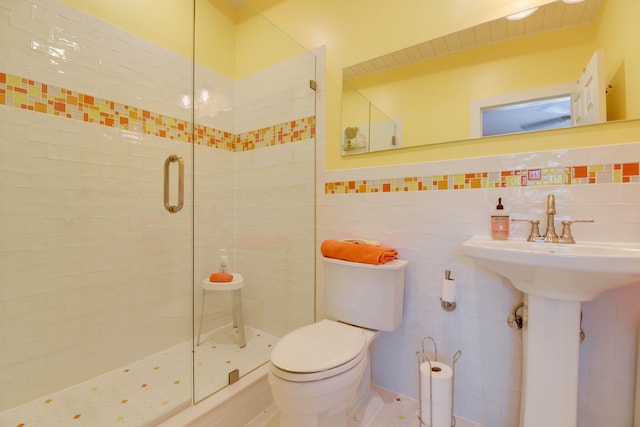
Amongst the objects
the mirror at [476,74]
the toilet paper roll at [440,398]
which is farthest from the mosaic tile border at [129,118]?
the toilet paper roll at [440,398]

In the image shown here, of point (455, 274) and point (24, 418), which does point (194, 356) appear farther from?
point (455, 274)

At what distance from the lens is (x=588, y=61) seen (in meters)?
1.12

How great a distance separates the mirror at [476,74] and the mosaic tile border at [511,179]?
0.18 meters

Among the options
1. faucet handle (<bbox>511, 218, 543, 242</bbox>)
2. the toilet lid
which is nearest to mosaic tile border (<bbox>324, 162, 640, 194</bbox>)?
faucet handle (<bbox>511, 218, 543, 242</bbox>)

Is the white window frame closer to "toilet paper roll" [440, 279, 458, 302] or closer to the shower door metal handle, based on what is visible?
"toilet paper roll" [440, 279, 458, 302]

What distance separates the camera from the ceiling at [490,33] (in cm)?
114

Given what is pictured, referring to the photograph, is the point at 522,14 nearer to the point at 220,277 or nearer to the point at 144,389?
the point at 220,277

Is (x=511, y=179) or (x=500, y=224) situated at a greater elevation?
(x=511, y=179)

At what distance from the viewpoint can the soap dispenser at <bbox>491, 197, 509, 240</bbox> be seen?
1.19 m

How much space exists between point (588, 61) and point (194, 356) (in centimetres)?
224

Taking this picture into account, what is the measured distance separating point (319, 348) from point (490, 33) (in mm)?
1539

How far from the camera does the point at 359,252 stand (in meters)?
1.38

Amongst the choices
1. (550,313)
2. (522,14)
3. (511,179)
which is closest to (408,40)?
(522,14)

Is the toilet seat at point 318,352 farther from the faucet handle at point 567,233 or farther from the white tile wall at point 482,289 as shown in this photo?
the faucet handle at point 567,233
